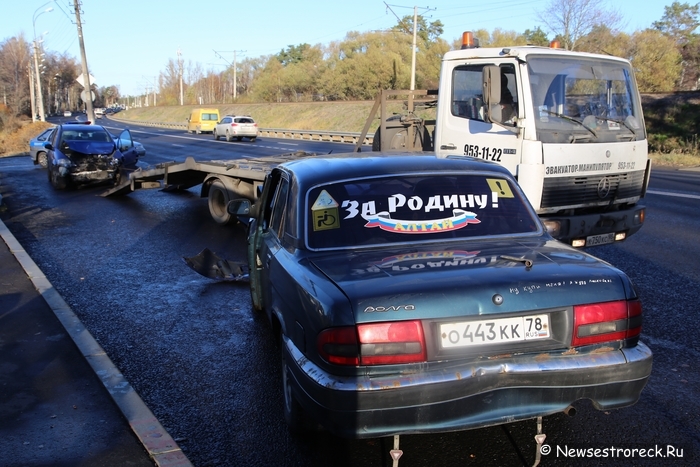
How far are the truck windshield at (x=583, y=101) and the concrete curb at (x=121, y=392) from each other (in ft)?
15.6

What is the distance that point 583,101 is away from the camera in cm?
744

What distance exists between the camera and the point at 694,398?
425 cm

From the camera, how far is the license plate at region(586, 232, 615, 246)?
23.7 feet

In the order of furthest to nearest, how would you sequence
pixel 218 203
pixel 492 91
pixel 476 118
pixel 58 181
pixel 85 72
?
pixel 85 72 → pixel 58 181 → pixel 218 203 → pixel 476 118 → pixel 492 91

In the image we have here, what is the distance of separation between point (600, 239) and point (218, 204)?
6368 mm

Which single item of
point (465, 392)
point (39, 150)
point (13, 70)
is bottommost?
point (39, 150)

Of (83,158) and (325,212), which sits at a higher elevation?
(325,212)

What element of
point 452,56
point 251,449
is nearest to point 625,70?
point 452,56

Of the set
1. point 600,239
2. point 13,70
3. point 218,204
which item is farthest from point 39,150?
point 13,70

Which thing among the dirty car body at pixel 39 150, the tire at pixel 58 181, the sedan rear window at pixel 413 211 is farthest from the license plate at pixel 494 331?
the dirty car body at pixel 39 150

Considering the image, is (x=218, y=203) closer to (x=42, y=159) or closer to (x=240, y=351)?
(x=240, y=351)

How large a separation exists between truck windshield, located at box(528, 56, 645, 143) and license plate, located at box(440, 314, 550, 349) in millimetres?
4255

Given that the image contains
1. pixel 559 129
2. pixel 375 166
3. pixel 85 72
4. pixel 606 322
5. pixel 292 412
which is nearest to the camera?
pixel 606 322

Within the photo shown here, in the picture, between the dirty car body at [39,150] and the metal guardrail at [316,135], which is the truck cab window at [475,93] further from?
the metal guardrail at [316,135]
